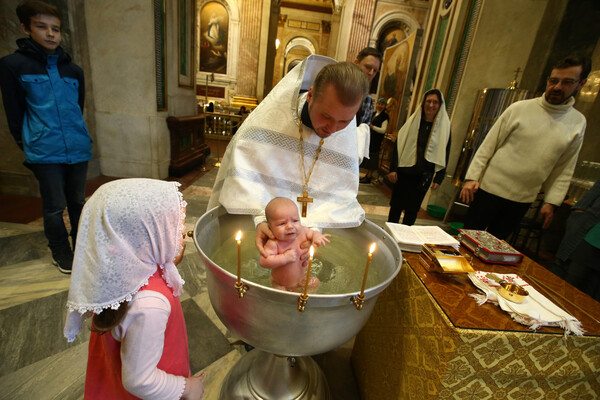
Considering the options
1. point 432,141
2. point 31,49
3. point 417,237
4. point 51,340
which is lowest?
point 51,340

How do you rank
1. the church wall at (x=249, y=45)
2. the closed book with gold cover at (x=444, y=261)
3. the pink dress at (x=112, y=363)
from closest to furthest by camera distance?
the pink dress at (x=112, y=363)
the closed book with gold cover at (x=444, y=261)
the church wall at (x=249, y=45)

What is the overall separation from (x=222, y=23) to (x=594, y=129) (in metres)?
12.9

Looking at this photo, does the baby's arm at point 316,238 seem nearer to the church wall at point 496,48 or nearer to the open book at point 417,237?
the open book at point 417,237

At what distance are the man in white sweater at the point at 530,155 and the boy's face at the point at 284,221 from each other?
6.10 feet

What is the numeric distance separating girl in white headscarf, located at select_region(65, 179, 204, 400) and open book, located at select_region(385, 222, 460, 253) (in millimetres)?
1062

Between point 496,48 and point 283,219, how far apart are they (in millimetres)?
4844

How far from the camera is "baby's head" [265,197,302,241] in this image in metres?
1.28

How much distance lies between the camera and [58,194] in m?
2.18

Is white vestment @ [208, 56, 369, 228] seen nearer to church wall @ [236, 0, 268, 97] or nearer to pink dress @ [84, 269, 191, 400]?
pink dress @ [84, 269, 191, 400]

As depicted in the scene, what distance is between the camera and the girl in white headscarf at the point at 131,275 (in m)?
0.72

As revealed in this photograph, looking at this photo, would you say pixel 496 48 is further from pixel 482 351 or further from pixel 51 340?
pixel 51 340

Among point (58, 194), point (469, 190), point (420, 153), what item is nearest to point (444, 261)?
point (469, 190)

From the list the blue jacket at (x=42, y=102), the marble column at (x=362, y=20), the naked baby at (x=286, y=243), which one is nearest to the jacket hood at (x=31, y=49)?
the blue jacket at (x=42, y=102)

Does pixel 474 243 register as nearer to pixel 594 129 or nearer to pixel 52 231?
pixel 52 231
